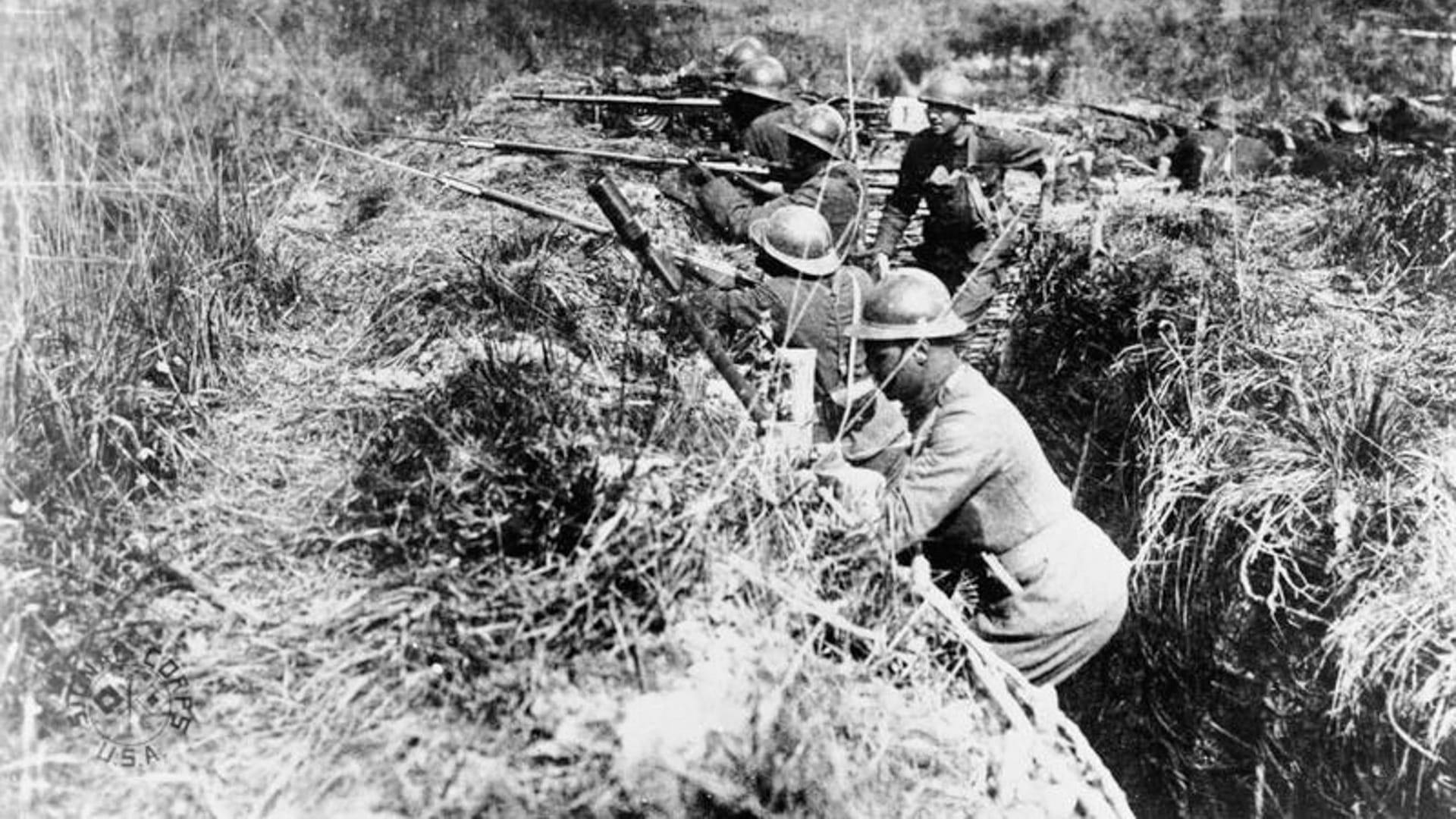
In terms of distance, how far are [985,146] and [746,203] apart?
1737 millimetres

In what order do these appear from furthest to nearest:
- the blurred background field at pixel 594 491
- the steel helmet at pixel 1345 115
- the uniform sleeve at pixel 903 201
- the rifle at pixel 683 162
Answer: the steel helmet at pixel 1345 115 → the uniform sleeve at pixel 903 201 → the rifle at pixel 683 162 → the blurred background field at pixel 594 491

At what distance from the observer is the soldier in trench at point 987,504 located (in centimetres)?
374

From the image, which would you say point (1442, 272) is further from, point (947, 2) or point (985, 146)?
point (947, 2)

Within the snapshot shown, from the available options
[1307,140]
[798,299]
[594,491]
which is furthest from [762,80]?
[1307,140]

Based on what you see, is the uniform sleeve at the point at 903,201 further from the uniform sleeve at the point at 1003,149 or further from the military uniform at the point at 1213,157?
the military uniform at the point at 1213,157

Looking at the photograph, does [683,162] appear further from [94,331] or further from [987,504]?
[94,331]

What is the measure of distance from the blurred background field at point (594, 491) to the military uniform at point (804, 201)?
3.34 feet

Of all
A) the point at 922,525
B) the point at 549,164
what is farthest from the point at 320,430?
the point at 549,164

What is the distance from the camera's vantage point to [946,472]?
371cm

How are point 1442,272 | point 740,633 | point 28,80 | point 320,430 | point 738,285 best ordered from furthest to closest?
point 1442,272
point 738,285
point 28,80
point 320,430
point 740,633

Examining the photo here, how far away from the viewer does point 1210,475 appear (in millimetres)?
4723

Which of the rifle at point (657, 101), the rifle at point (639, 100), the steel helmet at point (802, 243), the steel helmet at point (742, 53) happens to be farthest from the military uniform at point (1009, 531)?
the steel helmet at point (742, 53)

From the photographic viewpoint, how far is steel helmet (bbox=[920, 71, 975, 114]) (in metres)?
7.34

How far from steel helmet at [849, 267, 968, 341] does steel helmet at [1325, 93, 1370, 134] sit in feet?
32.5
